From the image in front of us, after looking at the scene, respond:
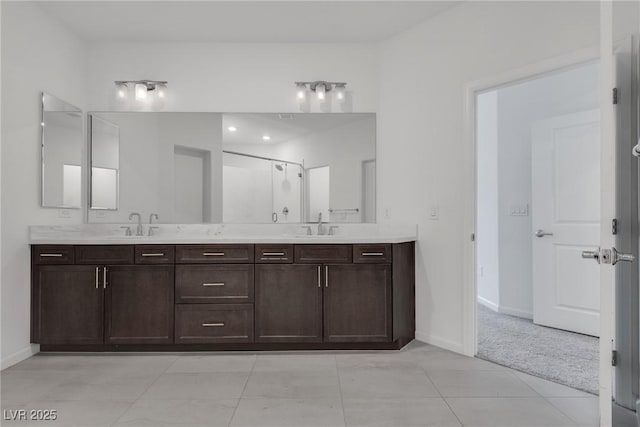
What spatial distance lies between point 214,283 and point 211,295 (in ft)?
0.29

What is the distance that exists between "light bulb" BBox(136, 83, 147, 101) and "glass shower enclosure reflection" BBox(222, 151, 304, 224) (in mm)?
868

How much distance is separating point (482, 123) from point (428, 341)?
2.84 metres

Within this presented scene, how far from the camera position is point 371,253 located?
2.97 metres

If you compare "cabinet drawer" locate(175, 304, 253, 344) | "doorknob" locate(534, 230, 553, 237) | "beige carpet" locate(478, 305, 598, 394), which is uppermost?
"doorknob" locate(534, 230, 553, 237)

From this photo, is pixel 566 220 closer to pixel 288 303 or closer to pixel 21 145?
pixel 288 303

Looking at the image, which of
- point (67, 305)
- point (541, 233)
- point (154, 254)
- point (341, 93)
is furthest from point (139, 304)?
point (541, 233)

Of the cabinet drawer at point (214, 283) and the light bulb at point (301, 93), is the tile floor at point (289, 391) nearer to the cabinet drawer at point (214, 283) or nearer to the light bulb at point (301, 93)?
the cabinet drawer at point (214, 283)

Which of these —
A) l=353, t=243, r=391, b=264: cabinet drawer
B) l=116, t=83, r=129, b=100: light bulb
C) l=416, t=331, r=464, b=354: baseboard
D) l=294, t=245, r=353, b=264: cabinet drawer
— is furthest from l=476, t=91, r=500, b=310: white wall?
l=116, t=83, r=129, b=100: light bulb

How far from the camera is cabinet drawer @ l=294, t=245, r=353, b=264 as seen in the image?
9.74 feet


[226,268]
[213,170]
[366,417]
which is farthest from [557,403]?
[213,170]

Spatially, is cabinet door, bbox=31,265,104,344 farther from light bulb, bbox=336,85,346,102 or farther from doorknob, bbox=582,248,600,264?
doorknob, bbox=582,248,600,264

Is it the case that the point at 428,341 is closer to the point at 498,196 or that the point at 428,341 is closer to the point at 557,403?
the point at 557,403

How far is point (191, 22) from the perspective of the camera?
322 centimetres

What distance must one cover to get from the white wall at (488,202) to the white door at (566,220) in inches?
25.2
